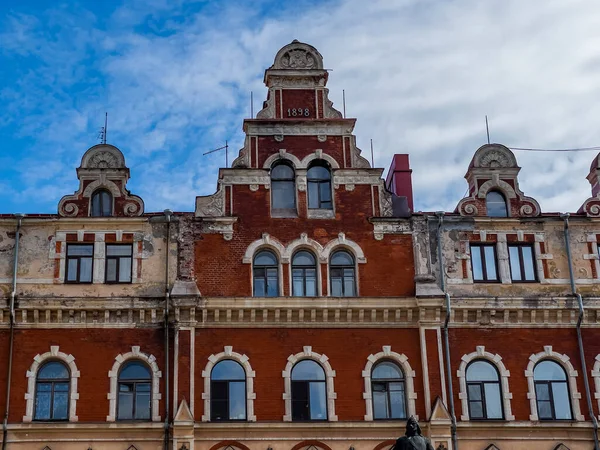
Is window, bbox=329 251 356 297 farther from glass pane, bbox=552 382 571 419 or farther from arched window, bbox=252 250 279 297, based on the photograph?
glass pane, bbox=552 382 571 419

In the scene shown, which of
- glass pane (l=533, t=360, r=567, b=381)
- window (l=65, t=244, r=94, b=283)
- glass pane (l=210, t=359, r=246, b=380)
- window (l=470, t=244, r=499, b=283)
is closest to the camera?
glass pane (l=210, t=359, r=246, b=380)

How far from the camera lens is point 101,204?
1369 inches

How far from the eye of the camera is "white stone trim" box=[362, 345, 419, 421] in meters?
32.5

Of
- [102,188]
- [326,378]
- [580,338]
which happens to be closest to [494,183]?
[580,338]

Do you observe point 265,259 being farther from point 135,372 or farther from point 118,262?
point 135,372

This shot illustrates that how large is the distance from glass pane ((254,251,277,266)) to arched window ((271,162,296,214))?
1.64 meters

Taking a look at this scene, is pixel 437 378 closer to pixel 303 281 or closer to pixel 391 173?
pixel 303 281

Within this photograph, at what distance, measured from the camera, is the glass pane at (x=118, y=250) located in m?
34.1

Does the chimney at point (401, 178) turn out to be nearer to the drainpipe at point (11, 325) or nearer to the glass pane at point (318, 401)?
the glass pane at point (318, 401)

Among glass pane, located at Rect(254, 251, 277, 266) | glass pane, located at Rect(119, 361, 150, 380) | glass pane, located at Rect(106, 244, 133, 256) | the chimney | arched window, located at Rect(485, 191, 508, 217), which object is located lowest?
glass pane, located at Rect(119, 361, 150, 380)

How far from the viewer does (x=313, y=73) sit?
3672 cm

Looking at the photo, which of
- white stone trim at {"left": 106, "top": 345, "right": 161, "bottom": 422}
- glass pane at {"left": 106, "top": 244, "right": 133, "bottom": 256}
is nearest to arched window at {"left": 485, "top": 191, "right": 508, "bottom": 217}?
glass pane at {"left": 106, "top": 244, "right": 133, "bottom": 256}

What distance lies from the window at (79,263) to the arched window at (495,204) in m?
13.3

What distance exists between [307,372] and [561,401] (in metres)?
8.05
